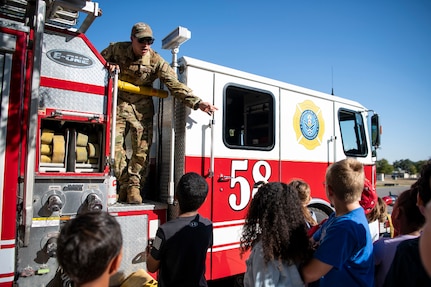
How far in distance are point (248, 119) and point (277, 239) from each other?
8.69ft

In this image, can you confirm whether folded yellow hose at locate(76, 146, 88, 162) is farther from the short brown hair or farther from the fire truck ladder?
the short brown hair

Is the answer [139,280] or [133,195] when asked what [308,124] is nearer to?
[133,195]

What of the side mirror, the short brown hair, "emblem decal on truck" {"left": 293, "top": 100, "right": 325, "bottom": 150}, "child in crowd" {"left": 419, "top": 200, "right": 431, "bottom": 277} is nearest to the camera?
"child in crowd" {"left": 419, "top": 200, "right": 431, "bottom": 277}

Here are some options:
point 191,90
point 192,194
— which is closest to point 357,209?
point 192,194

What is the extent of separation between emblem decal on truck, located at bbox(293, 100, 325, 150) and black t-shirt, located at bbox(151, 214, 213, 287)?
2.78 metres

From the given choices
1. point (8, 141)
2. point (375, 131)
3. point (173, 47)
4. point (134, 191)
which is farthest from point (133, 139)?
point (375, 131)

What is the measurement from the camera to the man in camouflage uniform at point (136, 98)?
11.3 feet

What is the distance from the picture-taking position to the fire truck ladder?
9.19 feet

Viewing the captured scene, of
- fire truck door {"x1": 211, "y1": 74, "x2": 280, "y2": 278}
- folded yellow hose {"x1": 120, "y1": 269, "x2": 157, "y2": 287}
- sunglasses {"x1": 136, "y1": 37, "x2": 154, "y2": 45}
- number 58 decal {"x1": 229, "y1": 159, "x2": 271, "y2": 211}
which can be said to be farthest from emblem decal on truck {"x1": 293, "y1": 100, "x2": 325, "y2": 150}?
folded yellow hose {"x1": 120, "y1": 269, "x2": 157, "y2": 287}

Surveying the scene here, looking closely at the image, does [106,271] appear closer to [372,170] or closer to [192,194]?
[192,194]

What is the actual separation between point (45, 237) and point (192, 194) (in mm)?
1329

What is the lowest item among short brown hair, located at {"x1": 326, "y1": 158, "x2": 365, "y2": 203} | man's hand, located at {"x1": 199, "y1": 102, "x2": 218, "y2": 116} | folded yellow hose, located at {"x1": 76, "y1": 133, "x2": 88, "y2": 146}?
short brown hair, located at {"x1": 326, "y1": 158, "x2": 365, "y2": 203}

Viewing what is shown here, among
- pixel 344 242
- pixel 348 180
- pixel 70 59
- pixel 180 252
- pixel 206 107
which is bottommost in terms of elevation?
pixel 180 252

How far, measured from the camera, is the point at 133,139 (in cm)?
357
